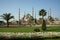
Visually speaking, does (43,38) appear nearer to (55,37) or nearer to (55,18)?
(55,37)

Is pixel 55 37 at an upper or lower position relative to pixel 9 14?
lower

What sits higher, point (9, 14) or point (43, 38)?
point (9, 14)

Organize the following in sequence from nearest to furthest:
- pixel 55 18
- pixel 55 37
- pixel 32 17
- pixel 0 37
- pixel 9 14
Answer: pixel 0 37 < pixel 55 37 < pixel 9 14 < pixel 32 17 < pixel 55 18

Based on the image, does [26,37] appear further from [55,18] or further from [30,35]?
[55,18]

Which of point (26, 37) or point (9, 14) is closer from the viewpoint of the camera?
point (26, 37)

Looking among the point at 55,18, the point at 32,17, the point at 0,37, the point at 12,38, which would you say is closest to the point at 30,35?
the point at 12,38

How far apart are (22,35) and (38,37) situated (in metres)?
1.57

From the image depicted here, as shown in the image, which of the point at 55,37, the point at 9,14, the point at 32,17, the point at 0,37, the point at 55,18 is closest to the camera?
the point at 0,37

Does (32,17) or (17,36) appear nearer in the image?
(17,36)

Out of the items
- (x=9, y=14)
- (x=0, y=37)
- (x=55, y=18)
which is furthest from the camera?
(x=55, y=18)

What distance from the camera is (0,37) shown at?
14.3m

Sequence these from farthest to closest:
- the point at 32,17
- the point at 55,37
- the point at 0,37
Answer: the point at 32,17
the point at 55,37
the point at 0,37

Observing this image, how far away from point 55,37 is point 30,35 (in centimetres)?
250

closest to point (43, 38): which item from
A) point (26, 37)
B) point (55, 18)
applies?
point (26, 37)
